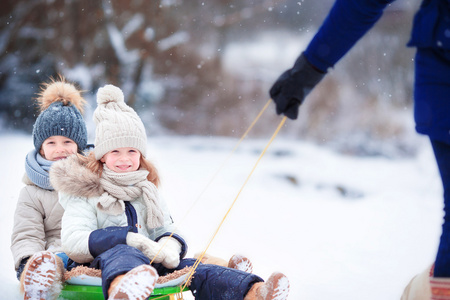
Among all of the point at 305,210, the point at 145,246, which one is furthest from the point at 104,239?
the point at 305,210

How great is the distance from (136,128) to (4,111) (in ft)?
14.1

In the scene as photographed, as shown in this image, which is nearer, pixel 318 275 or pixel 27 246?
pixel 27 246

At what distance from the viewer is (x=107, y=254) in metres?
1.12

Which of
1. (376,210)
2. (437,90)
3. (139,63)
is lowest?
(376,210)

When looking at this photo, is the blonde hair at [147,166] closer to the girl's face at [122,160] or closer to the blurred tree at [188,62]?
the girl's face at [122,160]

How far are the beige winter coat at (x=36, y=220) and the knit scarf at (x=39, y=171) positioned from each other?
4cm

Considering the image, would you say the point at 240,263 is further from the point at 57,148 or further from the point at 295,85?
the point at 57,148

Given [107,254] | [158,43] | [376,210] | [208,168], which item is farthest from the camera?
[158,43]

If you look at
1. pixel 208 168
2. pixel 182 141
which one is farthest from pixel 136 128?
pixel 182 141

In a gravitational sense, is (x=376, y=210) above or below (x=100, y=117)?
below

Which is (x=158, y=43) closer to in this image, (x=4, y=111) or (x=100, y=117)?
(x=4, y=111)

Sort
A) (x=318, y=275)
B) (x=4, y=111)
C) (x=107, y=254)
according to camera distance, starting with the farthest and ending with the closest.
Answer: (x=4, y=111) → (x=318, y=275) → (x=107, y=254)

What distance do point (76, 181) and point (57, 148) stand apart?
1.35 ft

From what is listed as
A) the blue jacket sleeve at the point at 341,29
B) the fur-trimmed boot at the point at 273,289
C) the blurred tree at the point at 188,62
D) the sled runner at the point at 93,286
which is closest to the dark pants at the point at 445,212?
the blue jacket sleeve at the point at 341,29
